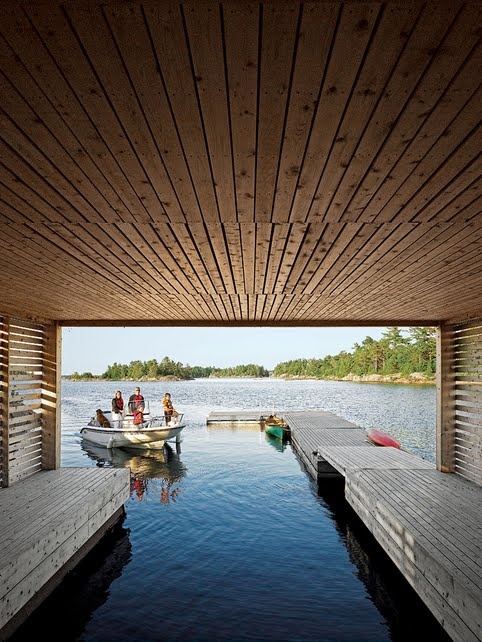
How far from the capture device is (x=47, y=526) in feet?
16.9

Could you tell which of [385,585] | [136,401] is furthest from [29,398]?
[136,401]

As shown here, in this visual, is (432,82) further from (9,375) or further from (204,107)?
(9,375)

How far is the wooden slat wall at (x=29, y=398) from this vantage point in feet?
23.5

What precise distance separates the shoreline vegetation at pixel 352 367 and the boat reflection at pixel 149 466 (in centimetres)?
4778

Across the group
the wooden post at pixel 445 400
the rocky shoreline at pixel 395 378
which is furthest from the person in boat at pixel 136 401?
the rocky shoreline at pixel 395 378

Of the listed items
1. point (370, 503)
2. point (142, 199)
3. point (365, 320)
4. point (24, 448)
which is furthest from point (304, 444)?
point (142, 199)

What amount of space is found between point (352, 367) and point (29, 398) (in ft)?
241

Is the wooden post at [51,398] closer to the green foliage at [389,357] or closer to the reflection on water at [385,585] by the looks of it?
the reflection on water at [385,585]

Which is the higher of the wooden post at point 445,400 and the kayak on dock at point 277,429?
the wooden post at point 445,400

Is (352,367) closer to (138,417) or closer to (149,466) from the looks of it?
(138,417)

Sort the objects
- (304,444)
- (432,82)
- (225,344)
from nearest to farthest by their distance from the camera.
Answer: (432,82), (304,444), (225,344)

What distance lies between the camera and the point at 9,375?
7.24 metres

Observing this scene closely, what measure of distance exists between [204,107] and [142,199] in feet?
3.32

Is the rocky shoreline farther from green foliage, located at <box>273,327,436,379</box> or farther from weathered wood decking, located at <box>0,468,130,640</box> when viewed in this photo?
weathered wood decking, located at <box>0,468,130,640</box>
